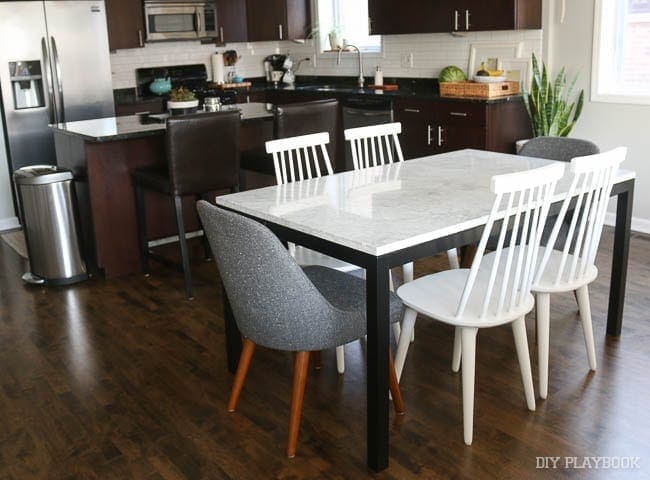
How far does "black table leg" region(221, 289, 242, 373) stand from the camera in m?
3.01

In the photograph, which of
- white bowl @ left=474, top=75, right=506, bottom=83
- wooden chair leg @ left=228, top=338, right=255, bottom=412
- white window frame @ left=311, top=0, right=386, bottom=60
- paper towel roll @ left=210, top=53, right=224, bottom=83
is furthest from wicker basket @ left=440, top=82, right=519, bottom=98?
wooden chair leg @ left=228, top=338, right=255, bottom=412

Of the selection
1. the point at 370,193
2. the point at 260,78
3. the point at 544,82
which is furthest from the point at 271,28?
the point at 370,193

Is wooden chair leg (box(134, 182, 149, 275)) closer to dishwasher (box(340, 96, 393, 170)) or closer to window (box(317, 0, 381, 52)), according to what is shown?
dishwasher (box(340, 96, 393, 170))

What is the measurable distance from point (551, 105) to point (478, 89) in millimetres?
541

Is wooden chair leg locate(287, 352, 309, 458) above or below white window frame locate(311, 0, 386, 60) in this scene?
below

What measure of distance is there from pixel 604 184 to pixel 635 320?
1.05 meters

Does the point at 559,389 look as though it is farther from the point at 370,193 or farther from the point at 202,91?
the point at 202,91

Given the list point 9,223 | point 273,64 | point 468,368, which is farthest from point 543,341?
point 273,64

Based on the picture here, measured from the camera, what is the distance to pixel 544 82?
5141 mm

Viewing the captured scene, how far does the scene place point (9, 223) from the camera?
588 cm

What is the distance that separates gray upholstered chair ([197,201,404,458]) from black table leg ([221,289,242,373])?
439 millimetres

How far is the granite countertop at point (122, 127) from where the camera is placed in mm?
4121

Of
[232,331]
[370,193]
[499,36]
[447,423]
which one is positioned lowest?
[447,423]

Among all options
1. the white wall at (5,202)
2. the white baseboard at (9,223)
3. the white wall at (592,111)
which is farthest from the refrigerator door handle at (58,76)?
the white wall at (592,111)
